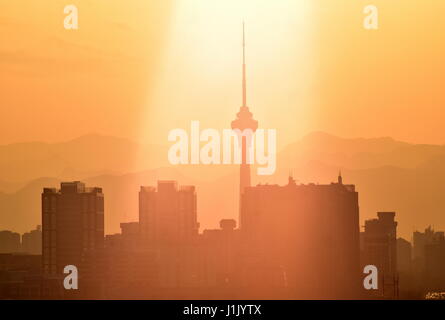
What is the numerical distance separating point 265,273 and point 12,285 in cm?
5323

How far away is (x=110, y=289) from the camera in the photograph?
7864 inches
